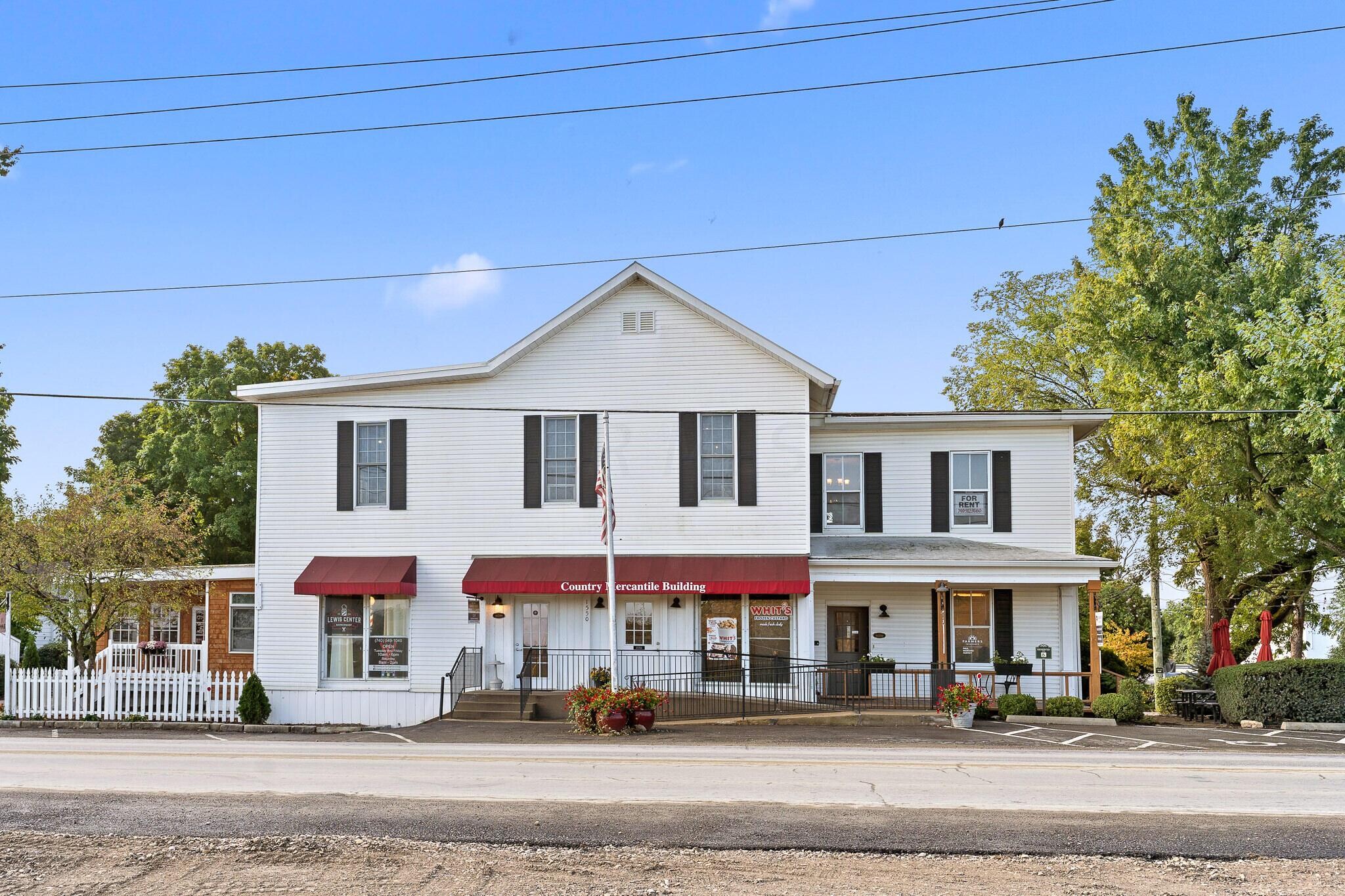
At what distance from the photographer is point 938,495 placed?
88.9 feet

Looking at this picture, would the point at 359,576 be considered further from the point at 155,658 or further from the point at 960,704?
the point at 960,704

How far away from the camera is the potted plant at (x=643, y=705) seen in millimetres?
20844

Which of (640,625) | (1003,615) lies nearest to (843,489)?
(1003,615)

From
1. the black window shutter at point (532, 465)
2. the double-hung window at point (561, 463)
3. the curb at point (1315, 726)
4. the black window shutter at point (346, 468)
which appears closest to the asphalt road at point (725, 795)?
the curb at point (1315, 726)

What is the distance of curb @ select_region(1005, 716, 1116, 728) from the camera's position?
22.4m

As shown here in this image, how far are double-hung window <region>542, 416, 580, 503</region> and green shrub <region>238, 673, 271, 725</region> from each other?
23.9 feet

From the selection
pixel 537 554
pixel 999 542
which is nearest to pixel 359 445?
pixel 537 554

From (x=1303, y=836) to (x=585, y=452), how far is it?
17.4m

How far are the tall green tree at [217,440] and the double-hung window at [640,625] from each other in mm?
21591

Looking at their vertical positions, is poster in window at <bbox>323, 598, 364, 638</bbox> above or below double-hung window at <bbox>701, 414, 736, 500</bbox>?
below

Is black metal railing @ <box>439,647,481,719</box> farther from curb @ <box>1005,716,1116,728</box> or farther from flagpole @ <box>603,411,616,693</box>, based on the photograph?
curb @ <box>1005,716,1116,728</box>

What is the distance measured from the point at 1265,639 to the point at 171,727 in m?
23.5

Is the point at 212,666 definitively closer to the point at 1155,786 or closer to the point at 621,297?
Answer: the point at 621,297

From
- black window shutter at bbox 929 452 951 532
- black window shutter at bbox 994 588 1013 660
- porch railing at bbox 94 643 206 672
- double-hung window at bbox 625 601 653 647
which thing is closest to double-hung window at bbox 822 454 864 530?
black window shutter at bbox 929 452 951 532
